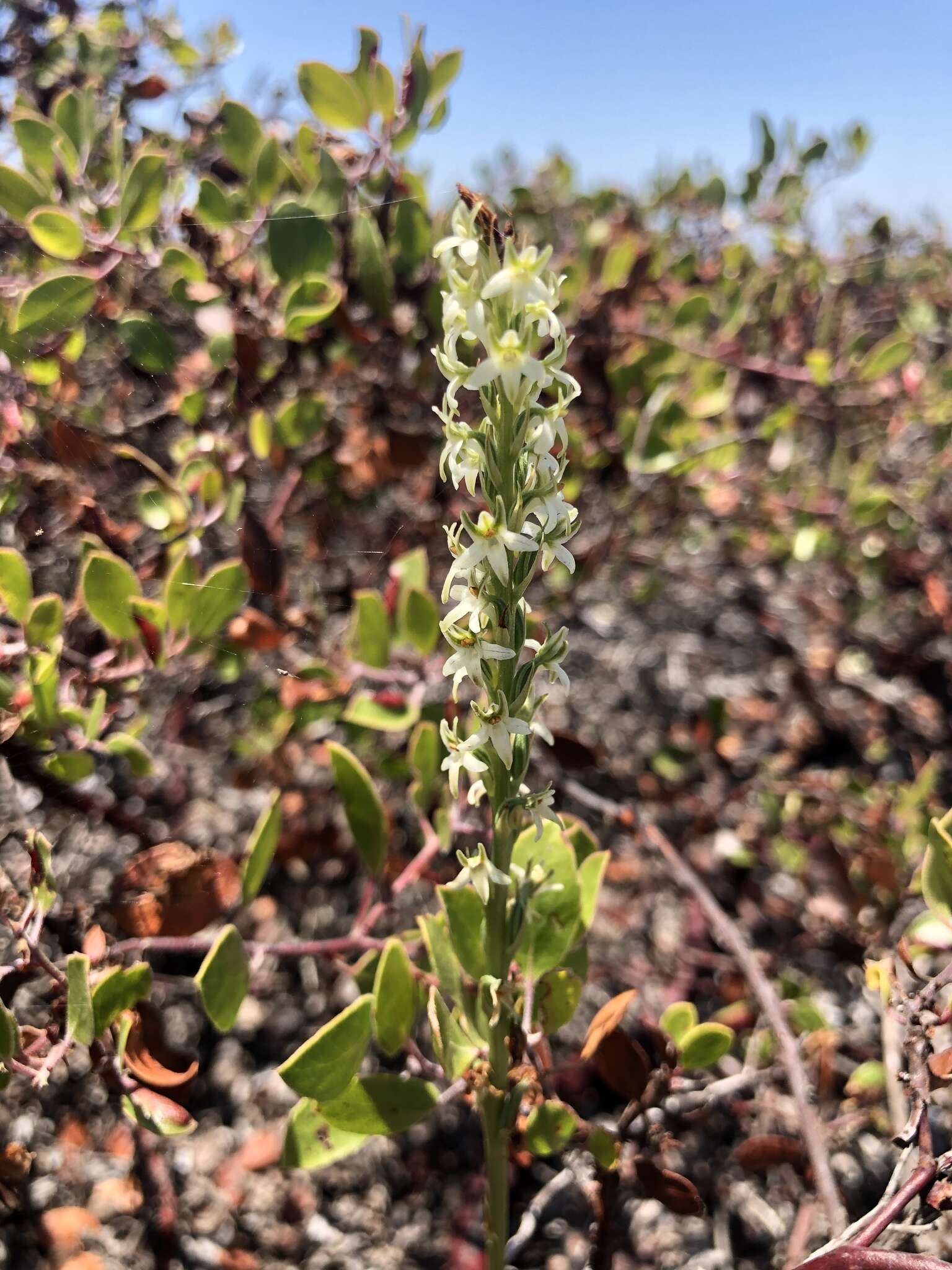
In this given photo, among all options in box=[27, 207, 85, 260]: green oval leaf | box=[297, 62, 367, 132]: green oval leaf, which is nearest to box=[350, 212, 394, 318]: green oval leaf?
box=[297, 62, 367, 132]: green oval leaf

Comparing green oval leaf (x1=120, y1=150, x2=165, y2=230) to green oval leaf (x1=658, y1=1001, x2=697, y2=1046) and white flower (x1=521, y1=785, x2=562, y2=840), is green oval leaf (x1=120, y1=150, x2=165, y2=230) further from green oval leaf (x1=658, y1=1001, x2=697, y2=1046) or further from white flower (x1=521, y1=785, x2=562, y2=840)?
green oval leaf (x1=658, y1=1001, x2=697, y2=1046)

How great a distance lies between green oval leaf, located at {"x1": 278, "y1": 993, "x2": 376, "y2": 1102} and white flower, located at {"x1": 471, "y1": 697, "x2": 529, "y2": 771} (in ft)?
1.07

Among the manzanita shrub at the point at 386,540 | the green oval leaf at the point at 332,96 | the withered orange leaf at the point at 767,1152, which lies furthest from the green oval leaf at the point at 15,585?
the withered orange leaf at the point at 767,1152

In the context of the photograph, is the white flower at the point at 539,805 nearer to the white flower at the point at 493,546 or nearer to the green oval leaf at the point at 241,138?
the white flower at the point at 493,546

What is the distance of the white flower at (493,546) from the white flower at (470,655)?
6 cm

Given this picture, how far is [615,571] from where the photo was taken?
2.48 metres

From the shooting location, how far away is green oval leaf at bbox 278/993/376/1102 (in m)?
0.84

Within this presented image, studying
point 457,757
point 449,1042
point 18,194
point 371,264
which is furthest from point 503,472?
point 18,194

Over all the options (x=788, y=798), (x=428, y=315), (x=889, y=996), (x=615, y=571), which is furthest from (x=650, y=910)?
(x=428, y=315)

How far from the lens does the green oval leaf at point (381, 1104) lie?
3.01 feet

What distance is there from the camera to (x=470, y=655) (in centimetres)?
75

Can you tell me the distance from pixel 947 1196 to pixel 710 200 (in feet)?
9.93

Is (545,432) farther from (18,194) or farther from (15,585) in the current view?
(18,194)

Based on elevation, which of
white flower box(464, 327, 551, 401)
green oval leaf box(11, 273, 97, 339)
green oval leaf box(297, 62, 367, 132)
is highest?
green oval leaf box(297, 62, 367, 132)
